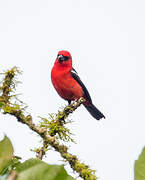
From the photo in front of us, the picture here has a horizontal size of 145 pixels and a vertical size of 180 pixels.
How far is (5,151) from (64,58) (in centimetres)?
650

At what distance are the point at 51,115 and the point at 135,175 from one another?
0.95 m

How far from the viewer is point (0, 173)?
89 centimetres

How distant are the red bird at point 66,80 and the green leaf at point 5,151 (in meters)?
5.80

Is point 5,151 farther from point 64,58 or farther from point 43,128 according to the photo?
point 64,58

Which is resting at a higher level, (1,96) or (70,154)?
(1,96)

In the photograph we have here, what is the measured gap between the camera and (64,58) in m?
7.34

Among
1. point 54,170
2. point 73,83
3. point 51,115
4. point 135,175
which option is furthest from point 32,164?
point 73,83

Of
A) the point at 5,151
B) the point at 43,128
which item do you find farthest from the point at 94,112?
the point at 5,151

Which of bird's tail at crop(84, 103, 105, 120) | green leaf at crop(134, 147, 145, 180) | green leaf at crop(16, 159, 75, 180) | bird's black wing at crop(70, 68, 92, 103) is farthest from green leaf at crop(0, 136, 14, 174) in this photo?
bird's tail at crop(84, 103, 105, 120)

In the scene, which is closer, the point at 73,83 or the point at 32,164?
the point at 32,164

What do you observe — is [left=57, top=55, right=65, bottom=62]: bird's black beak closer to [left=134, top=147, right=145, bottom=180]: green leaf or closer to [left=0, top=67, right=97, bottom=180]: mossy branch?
[left=0, top=67, right=97, bottom=180]: mossy branch

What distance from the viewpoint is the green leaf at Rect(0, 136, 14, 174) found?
90 centimetres

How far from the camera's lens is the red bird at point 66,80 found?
22.2 ft

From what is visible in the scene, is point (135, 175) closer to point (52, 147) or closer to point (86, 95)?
point (52, 147)
